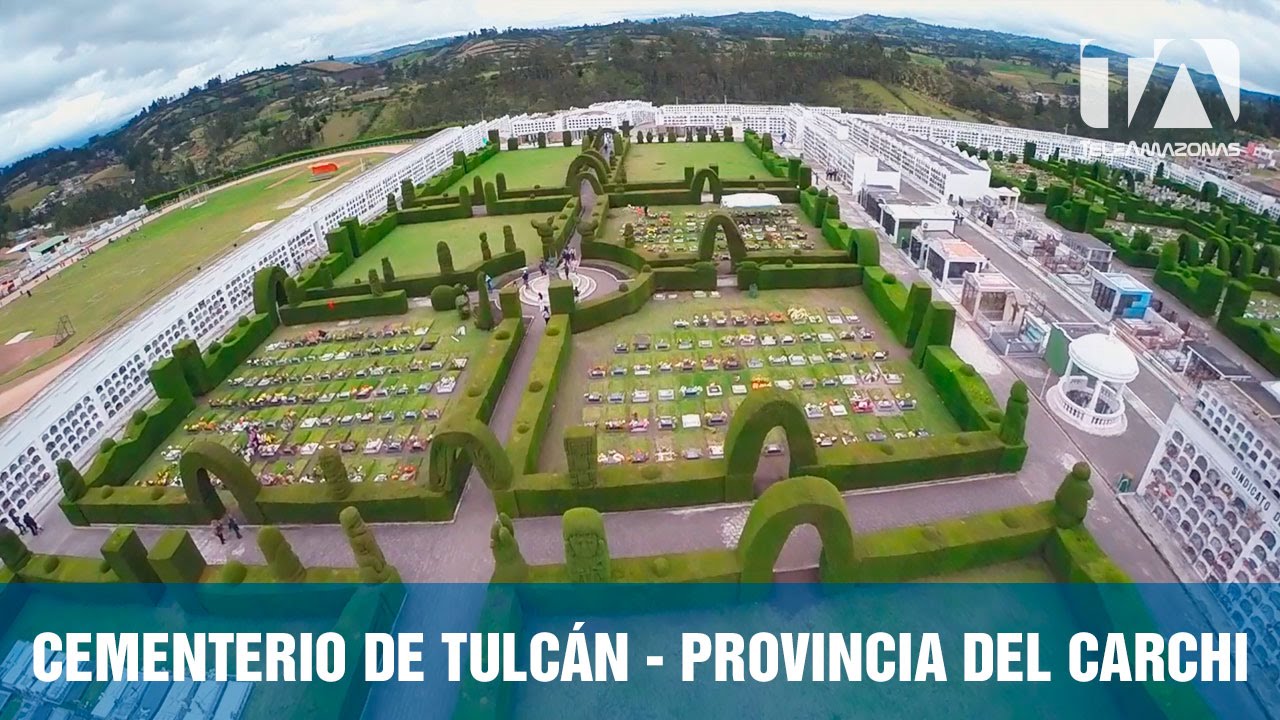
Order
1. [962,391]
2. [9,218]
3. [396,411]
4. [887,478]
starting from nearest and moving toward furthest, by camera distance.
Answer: [887,478], [962,391], [396,411], [9,218]

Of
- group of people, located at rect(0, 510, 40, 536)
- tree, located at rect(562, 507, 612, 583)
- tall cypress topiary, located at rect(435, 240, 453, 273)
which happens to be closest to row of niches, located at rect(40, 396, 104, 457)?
group of people, located at rect(0, 510, 40, 536)

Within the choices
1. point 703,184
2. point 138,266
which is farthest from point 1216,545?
point 138,266

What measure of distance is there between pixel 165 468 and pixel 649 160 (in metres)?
80.3

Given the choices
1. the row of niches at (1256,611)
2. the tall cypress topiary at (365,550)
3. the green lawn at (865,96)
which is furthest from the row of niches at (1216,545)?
the green lawn at (865,96)

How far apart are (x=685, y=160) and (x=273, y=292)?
6659 centimetres

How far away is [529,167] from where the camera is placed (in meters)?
98.8

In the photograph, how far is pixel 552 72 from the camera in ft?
535

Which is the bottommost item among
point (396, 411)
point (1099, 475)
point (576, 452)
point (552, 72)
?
point (1099, 475)

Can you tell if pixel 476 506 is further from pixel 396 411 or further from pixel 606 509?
pixel 396 411

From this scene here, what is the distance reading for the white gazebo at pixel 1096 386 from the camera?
32.6 metres

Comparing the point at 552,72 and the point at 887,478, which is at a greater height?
the point at 552,72

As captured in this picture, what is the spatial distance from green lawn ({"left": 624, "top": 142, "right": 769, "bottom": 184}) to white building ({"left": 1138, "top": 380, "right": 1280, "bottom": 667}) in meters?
67.4

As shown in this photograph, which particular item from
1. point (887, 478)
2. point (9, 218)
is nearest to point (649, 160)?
point (887, 478)

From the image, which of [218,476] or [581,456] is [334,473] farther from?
[581,456]
